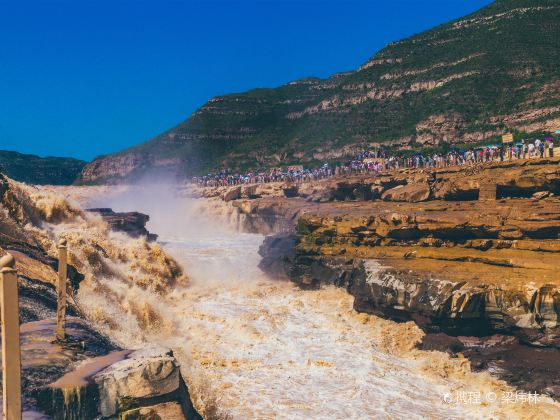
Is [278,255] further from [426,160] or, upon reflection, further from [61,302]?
[426,160]

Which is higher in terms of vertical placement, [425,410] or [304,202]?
[304,202]

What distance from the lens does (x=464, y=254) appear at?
1742 cm

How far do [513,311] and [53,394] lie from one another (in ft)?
39.4

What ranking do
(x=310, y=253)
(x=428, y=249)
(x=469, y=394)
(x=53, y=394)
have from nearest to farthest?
1. (x=53, y=394)
2. (x=469, y=394)
3. (x=428, y=249)
4. (x=310, y=253)

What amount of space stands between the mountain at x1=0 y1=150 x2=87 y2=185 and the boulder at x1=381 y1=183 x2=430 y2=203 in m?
127

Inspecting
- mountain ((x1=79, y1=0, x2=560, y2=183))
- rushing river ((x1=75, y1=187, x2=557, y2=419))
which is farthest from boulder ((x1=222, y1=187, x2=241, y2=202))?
rushing river ((x1=75, y1=187, x2=557, y2=419))

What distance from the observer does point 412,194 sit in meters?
26.8

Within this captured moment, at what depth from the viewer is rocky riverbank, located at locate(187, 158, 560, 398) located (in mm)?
14195

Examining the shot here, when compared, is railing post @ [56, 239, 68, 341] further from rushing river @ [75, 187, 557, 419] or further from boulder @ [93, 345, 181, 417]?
rushing river @ [75, 187, 557, 419]

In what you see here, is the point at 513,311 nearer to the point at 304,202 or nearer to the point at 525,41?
the point at 304,202

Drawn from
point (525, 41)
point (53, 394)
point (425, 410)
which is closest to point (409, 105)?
point (525, 41)

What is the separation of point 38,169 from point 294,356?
151m

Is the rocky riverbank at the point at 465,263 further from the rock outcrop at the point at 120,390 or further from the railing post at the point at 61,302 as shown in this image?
the railing post at the point at 61,302

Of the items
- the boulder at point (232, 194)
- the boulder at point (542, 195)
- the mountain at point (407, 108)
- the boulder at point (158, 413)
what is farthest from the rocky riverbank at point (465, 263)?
the mountain at point (407, 108)
